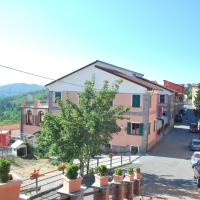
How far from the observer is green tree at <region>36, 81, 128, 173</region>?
2059cm

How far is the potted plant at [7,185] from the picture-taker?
7805 mm

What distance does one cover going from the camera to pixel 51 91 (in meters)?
38.1

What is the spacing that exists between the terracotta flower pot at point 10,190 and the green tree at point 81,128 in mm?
12141

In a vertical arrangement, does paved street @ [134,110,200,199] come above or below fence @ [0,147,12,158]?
below

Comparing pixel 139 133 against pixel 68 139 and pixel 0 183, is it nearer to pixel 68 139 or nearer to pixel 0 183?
pixel 68 139

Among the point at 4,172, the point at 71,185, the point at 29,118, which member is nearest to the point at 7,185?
the point at 4,172

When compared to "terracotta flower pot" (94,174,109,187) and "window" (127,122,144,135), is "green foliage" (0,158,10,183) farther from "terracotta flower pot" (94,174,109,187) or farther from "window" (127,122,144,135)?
"window" (127,122,144,135)

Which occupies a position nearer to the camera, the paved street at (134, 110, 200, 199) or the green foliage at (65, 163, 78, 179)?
the green foliage at (65, 163, 78, 179)

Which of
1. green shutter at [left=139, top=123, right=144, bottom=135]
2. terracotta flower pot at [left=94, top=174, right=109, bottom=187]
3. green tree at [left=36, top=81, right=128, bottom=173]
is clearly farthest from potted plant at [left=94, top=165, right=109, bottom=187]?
green shutter at [left=139, top=123, right=144, bottom=135]

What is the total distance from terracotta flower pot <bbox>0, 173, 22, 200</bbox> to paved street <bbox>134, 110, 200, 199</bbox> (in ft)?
37.8

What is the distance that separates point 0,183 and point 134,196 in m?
9.66

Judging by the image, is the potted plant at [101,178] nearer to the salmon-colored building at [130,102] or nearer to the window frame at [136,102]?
the salmon-colored building at [130,102]

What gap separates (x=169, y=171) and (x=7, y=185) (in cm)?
2038

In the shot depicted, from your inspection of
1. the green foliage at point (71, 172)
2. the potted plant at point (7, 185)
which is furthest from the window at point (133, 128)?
the potted plant at point (7, 185)
